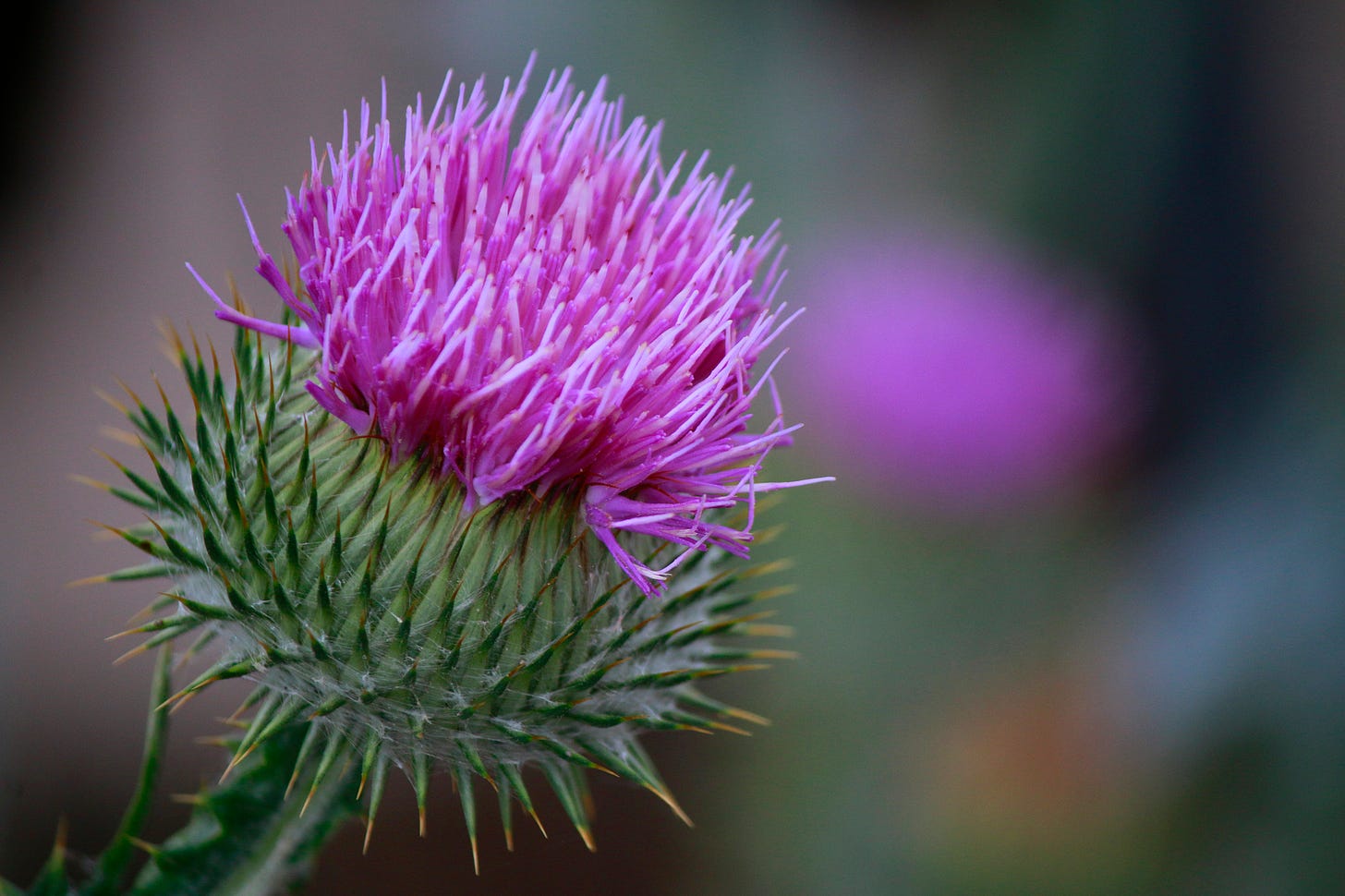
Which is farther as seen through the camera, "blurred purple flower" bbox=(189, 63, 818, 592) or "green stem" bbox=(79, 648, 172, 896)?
"green stem" bbox=(79, 648, 172, 896)

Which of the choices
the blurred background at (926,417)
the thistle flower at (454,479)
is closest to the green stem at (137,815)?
the thistle flower at (454,479)

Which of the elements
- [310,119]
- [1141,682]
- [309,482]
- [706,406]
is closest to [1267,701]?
[1141,682]

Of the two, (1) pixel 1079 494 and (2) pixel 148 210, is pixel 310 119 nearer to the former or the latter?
(2) pixel 148 210

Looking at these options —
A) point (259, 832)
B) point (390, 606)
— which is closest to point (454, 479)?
point (390, 606)

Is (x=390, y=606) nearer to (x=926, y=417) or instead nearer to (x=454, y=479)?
(x=454, y=479)

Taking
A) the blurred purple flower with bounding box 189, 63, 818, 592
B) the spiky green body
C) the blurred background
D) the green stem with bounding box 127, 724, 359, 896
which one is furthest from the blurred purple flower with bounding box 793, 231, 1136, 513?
the green stem with bounding box 127, 724, 359, 896

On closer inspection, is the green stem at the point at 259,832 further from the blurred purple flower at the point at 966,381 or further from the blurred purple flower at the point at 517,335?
the blurred purple flower at the point at 966,381

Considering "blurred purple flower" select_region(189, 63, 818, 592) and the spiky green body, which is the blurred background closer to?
the spiky green body
